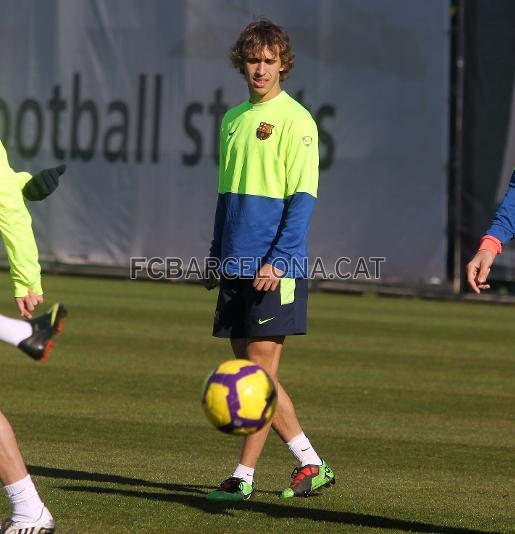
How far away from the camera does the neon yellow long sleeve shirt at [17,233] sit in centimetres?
616

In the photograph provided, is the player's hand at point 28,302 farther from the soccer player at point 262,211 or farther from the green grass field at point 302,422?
the soccer player at point 262,211

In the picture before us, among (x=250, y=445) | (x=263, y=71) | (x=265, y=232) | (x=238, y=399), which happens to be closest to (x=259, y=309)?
(x=265, y=232)

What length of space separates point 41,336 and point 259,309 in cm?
169

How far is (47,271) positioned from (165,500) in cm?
1922

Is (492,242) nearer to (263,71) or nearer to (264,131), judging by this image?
(264,131)

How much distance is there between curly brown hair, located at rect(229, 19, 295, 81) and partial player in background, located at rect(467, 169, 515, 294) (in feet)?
4.80

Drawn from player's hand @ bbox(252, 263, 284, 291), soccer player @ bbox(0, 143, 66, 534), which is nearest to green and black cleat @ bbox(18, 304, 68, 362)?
soccer player @ bbox(0, 143, 66, 534)

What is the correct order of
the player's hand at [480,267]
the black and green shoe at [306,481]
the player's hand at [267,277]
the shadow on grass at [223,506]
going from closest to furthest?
the player's hand at [480,267] < the shadow on grass at [223,506] < the player's hand at [267,277] < the black and green shoe at [306,481]

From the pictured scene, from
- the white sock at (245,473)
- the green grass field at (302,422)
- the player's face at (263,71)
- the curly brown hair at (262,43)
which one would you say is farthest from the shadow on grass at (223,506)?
the curly brown hair at (262,43)

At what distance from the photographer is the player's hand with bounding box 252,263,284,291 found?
7336mm

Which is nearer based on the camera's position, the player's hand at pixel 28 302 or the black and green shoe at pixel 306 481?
the player's hand at pixel 28 302

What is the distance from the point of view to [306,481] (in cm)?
771

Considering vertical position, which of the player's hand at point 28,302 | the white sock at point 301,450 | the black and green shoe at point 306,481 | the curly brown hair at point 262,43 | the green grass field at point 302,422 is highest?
the curly brown hair at point 262,43

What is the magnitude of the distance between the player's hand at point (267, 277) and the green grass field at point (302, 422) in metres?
1.12
